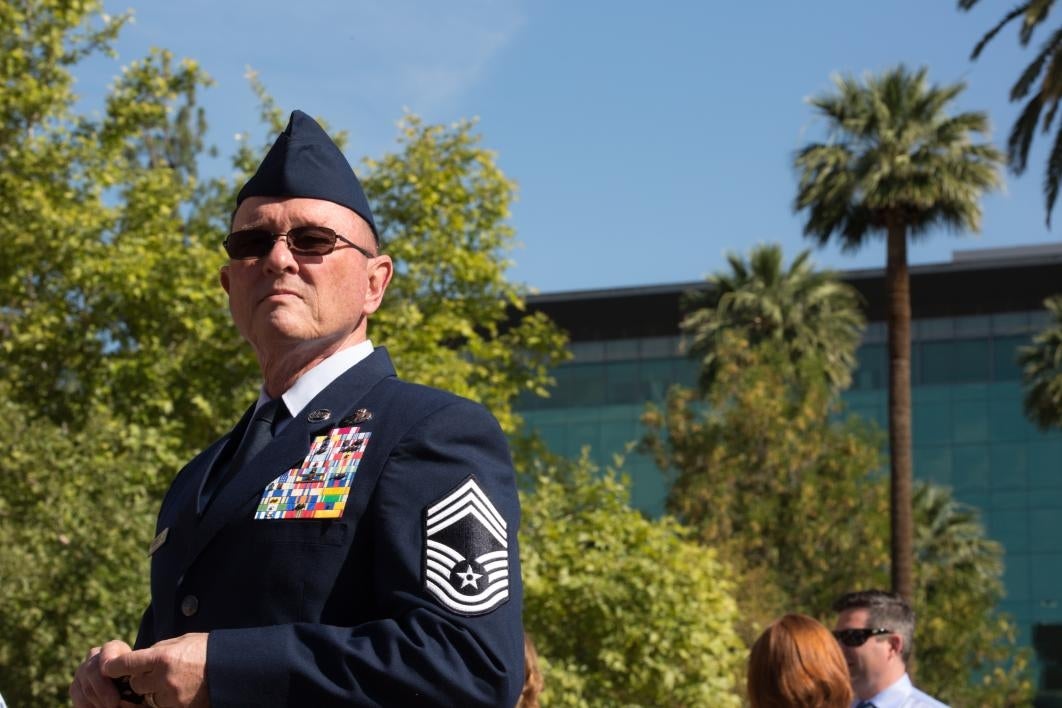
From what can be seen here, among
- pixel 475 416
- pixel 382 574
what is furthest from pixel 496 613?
pixel 475 416

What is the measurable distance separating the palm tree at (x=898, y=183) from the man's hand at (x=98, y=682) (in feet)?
81.3

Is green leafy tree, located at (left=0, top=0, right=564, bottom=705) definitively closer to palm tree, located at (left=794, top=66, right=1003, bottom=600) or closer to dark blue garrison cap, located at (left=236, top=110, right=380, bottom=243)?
palm tree, located at (left=794, top=66, right=1003, bottom=600)

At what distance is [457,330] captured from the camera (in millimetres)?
20781

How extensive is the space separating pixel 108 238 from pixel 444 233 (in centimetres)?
419

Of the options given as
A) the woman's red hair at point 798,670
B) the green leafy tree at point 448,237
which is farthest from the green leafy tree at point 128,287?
the woman's red hair at point 798,670

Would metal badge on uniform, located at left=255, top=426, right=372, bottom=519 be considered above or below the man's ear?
below

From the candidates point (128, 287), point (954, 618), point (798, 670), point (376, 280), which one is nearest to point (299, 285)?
point (376, 280)

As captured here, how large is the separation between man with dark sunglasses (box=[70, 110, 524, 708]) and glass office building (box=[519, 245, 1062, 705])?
2141 inches

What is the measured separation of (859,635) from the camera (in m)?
6.42

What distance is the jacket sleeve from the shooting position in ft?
7.20

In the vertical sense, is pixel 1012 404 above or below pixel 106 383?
above

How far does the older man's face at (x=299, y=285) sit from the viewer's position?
2576 mm

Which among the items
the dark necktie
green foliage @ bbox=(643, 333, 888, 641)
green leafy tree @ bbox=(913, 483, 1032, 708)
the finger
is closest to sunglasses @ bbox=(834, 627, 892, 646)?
the dark necktie

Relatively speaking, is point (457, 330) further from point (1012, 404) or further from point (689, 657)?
point (1012, 404)
